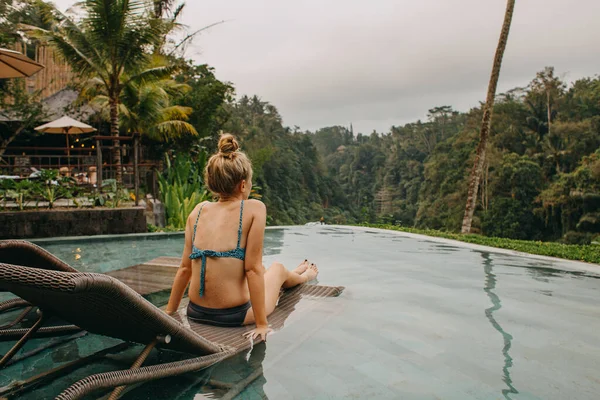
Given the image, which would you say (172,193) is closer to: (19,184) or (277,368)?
(19,184)

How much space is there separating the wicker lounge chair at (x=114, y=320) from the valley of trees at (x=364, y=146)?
34.6 feet

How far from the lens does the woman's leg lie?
108 inches

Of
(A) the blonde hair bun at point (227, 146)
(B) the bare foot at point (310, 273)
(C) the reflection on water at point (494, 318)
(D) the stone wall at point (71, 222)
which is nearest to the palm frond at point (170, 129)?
(D) the stone wall at point (71, 222)

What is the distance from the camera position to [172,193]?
10.0m

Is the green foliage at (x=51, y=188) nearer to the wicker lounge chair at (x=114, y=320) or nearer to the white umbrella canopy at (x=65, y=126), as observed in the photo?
the white umbrella canopy at (x=65, y=126)

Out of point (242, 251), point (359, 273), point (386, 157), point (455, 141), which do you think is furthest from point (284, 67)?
point (242, 251)

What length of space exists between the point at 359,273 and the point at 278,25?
22346 mm

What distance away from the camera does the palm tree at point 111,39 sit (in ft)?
34.4

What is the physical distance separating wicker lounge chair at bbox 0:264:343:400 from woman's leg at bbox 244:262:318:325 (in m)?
0.39

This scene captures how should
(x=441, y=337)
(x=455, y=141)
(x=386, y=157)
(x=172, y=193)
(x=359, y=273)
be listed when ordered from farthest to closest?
(x=386, y=157) < (x=455, y=141) < (x=172, y=193) < (x=359, y=273) < (x=441, y=337)

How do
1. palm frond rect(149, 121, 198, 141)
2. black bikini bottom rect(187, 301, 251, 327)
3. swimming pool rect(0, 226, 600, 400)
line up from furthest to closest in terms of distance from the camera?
palm frond rect(149, 121, 198, 141), black bikini bottom rect(187, 301, 251, 327), swimming pool rect(0, 226, 600, 400)

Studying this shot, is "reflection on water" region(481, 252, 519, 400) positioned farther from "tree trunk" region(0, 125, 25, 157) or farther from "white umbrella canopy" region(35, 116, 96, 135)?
"tree trunk" region(0, 125, 25, 157)

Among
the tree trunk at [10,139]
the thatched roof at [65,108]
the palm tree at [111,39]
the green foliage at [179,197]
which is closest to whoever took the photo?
the green foliage at [179,197]

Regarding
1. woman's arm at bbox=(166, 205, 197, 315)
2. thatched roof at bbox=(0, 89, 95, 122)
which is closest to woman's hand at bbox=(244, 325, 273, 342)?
woman's arm at bbox=(166, 205, 197, 315)
